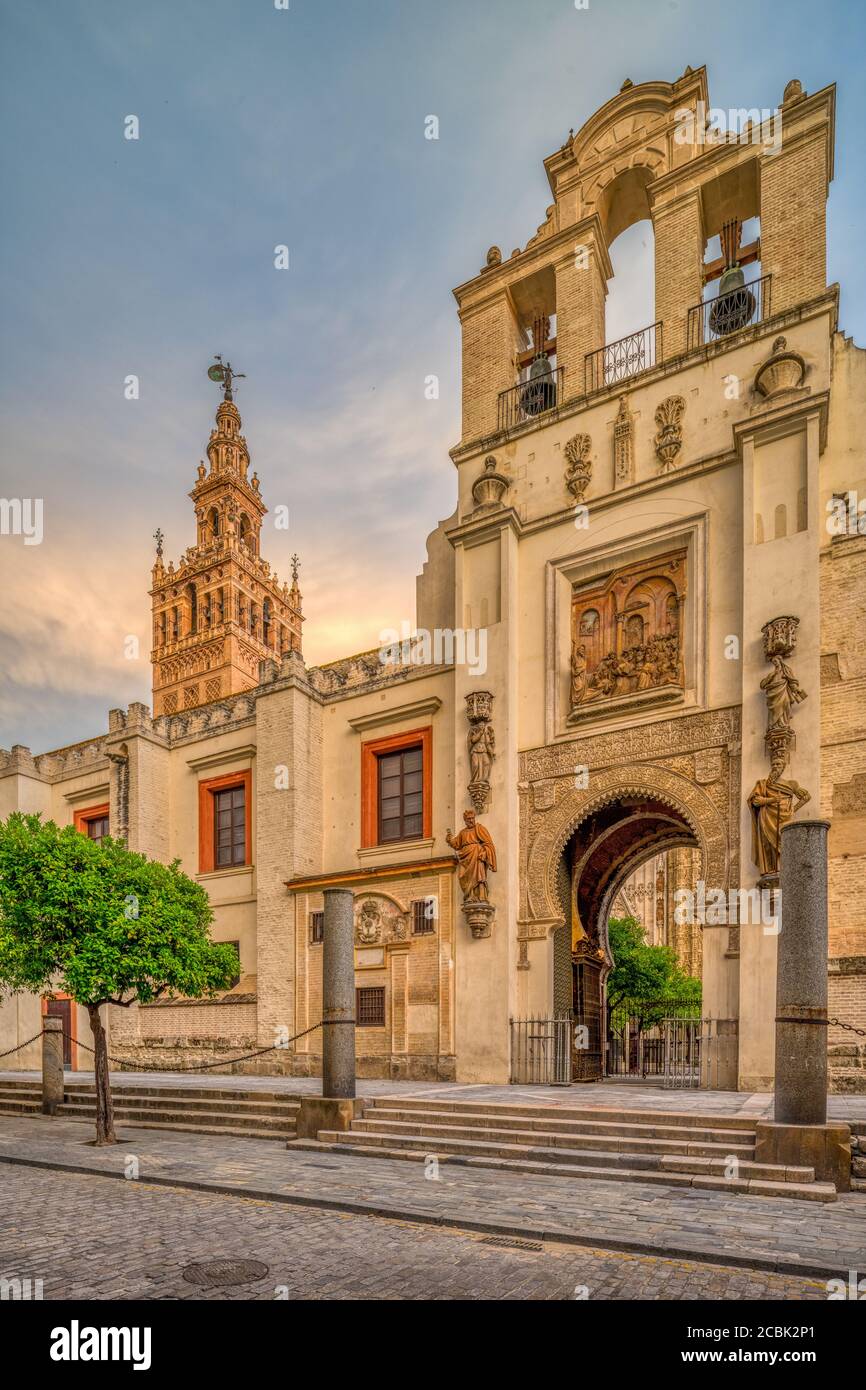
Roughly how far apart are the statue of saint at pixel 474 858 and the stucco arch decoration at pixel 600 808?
831mm

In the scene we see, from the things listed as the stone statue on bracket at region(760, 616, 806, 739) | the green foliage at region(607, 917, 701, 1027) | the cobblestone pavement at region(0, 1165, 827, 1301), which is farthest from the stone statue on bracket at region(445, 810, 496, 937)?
the green foliage at region(607, 917, 701, 1027)

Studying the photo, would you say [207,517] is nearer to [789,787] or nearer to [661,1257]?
[789,787]

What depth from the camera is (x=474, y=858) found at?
1728cm

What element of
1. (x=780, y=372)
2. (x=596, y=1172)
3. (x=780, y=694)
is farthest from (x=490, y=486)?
(x=596, y=1172)

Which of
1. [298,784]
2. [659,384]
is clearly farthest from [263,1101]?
[659,384]

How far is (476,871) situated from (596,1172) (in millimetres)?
7860

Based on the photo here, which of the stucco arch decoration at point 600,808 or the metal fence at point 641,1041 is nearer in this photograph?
the stucco arch decoration at point 600,808

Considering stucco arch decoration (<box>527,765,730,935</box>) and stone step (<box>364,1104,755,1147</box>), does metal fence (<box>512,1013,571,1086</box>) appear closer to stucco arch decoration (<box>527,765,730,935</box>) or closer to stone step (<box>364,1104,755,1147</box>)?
stucco arch decoration (<box>527,765,730,935</box>)

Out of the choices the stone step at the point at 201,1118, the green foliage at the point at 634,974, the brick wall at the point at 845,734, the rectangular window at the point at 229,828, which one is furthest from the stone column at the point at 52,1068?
the green foliage at the point at 634,974

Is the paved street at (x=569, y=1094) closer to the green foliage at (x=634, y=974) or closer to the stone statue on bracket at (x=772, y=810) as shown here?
the stone statue on bracket at (x=772, y=810)

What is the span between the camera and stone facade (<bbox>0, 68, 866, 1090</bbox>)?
14.9 m

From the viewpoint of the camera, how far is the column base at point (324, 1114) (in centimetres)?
1213

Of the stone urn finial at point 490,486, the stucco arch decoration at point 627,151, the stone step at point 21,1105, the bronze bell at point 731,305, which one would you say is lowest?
the stone step at point 21,1105

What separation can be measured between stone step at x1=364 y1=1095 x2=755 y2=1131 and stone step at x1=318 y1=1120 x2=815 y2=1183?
638mm
